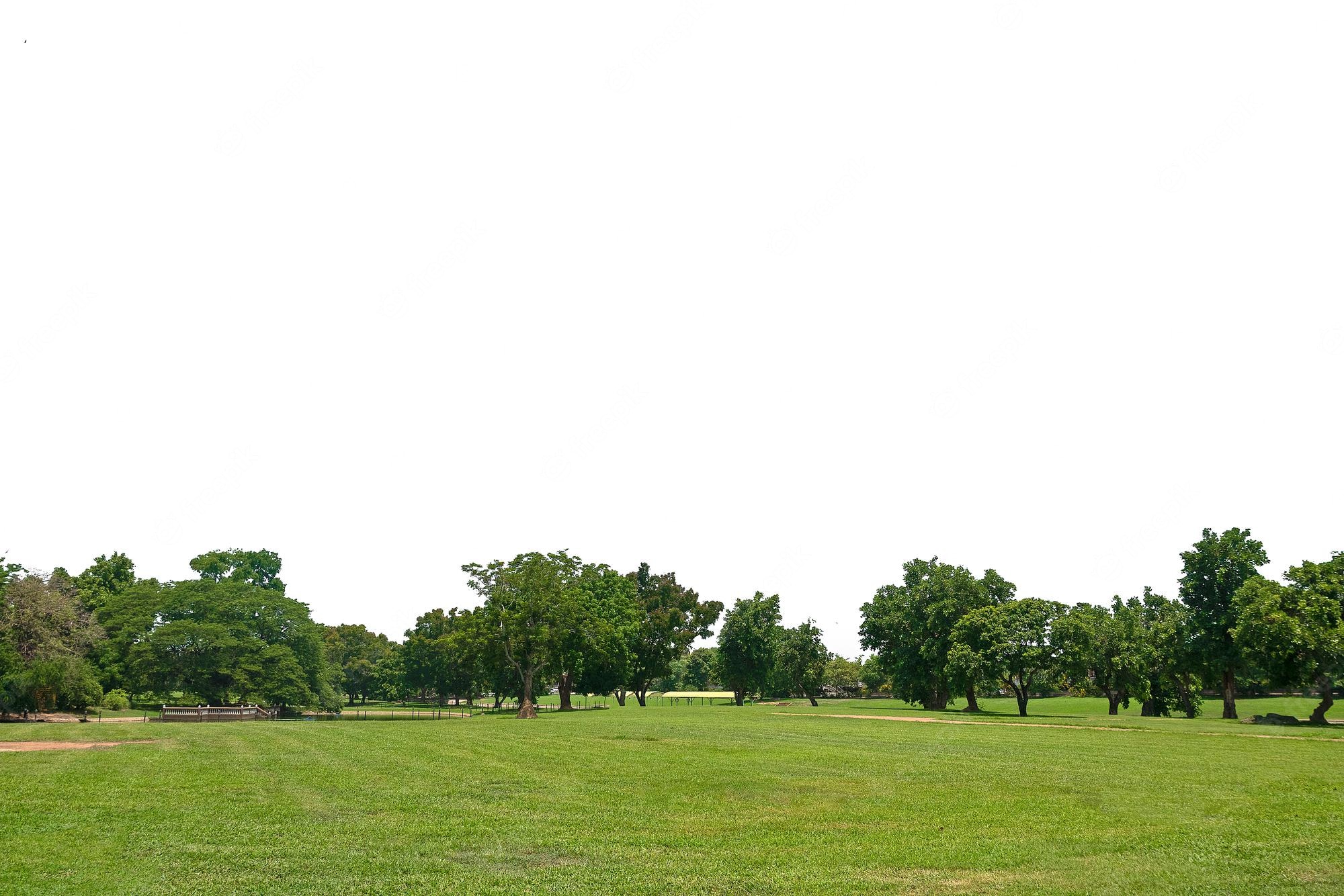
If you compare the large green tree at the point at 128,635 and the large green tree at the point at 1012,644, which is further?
the large green tree at the point at 128,635

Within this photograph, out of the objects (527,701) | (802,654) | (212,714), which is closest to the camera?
(212,714)

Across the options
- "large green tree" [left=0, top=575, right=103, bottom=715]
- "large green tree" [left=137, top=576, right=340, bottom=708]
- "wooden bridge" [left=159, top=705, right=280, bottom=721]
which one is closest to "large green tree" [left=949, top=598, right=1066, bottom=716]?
"wooden bridge" [left=159, top=705, right=280, bottom=721]

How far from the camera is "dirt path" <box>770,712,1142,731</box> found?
4837 cm

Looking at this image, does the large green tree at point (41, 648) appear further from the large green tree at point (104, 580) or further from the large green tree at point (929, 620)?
the large green tree at point (929, 620)

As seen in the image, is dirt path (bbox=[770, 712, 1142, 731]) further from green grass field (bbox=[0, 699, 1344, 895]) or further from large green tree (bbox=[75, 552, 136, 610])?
large green tree (bbox=[75, 552, 136, 610])

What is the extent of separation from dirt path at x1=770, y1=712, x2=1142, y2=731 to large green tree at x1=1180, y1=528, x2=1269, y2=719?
1775 cm

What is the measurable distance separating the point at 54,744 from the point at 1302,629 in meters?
63.4

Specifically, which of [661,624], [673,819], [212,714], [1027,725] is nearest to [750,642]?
[661,624]

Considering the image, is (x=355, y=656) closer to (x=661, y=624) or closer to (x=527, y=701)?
(x=661, y=624)

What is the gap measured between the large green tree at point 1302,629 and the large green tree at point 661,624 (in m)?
57.7

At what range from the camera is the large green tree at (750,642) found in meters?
108

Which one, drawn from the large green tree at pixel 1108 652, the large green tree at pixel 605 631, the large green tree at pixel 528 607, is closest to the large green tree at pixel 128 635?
the large green tree at pixel 528 607

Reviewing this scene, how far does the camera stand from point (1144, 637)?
70.3 meters

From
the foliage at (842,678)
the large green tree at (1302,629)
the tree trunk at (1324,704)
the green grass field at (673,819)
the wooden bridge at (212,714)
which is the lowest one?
the foliage at (842,678)
